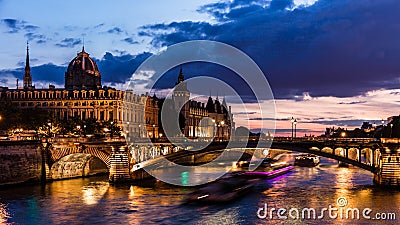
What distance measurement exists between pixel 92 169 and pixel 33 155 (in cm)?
1289

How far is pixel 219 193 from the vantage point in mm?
55625

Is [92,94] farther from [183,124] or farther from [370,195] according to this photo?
[370,195]

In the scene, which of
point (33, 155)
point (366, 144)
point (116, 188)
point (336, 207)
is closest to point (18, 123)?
point (33, 155)

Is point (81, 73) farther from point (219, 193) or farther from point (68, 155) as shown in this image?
point (219, 193)

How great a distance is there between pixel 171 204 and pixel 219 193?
5.67 m

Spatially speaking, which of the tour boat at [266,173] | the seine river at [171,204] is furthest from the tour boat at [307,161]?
the seine river at [171,204]

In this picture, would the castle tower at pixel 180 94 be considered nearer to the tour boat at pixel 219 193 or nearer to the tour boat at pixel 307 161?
the tour boat at pixel 307 161

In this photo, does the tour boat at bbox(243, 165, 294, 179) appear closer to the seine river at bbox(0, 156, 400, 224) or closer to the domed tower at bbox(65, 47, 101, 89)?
the seine river at bbox(0, 156, 400, 224)

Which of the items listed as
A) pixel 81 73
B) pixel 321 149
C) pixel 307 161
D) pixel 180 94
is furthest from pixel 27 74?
pixel 321 149

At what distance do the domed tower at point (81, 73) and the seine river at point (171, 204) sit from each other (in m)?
83.0

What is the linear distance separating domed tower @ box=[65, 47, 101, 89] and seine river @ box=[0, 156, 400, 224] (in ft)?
272

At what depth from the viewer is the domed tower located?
489ft

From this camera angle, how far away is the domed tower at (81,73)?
5866 inches

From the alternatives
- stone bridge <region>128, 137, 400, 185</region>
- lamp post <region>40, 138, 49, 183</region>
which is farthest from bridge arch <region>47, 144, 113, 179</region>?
stone bridge <region>128, 137, 400, 185</region>
